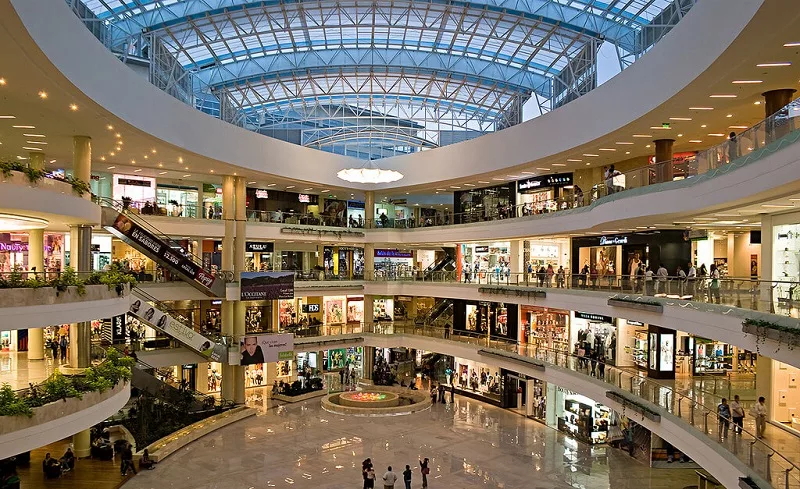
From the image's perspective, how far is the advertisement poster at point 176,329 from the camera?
2666 cm

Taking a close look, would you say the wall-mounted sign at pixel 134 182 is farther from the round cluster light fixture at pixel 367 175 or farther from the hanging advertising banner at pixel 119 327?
the round cluster light fixture at pixel 367 175

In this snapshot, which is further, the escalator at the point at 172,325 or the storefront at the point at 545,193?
the storefront at the point at 545,193

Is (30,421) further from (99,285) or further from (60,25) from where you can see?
(60,25)

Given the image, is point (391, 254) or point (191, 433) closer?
point (191, 433)

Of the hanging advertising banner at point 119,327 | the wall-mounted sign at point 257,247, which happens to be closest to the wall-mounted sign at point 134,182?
the wall-mounted sign at point 257,247

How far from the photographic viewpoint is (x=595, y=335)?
30875 millimetres

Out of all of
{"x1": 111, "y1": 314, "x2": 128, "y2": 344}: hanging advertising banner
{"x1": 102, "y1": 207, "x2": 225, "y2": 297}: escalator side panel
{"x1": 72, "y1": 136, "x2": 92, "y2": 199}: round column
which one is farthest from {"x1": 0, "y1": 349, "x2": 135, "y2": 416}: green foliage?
{"x1": 111, "y1": 314, "x2": 128, "y2": 344}: hanging advertising banner

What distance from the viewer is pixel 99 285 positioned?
58.5ft

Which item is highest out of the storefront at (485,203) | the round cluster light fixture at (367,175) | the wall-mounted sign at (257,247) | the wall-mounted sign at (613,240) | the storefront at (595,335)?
the round cluster light fixture at (367,175)

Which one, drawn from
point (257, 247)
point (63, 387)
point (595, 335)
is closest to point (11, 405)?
point (63, 387)

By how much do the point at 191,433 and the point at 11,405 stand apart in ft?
47.6

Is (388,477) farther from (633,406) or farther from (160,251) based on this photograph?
(160,251)

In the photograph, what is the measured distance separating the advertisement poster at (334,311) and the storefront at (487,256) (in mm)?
9654

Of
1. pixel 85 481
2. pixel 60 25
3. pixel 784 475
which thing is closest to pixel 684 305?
pixel 784 475
